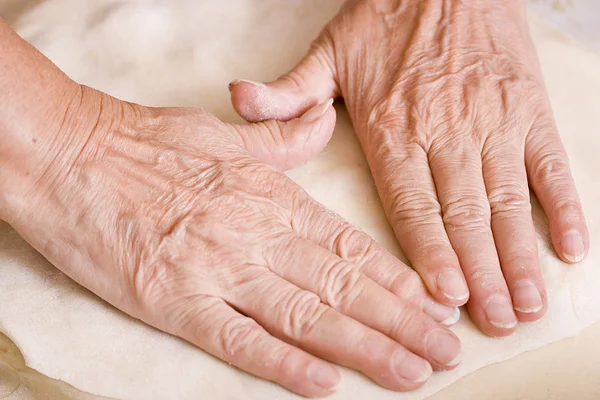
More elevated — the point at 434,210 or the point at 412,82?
the point at 412,82

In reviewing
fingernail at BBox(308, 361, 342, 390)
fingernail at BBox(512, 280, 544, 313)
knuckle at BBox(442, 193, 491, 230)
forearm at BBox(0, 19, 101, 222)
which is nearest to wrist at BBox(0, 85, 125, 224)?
forearm at BBox(0, 19, 101, 222)

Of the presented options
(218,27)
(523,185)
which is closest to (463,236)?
(523,185)

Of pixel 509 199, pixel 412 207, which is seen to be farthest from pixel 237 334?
pixel 509 199

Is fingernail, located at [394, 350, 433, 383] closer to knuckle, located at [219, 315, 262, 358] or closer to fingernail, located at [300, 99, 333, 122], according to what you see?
knuckle, located at [219, 315, 262, 358]

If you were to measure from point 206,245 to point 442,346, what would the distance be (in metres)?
0.36

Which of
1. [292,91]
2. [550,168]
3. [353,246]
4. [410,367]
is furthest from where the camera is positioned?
[292,91]

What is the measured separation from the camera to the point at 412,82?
129 cm

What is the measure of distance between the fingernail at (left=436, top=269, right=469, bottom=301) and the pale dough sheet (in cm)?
7

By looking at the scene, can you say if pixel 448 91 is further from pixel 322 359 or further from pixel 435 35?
pixel 322 359

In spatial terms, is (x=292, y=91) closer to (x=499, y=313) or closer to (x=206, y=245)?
(x=206, y=245)

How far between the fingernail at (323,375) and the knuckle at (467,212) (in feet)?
1.04

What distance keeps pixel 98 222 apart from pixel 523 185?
69 centimetres

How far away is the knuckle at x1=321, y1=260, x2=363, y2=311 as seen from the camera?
3.14ft

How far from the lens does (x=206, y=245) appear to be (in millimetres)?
989
